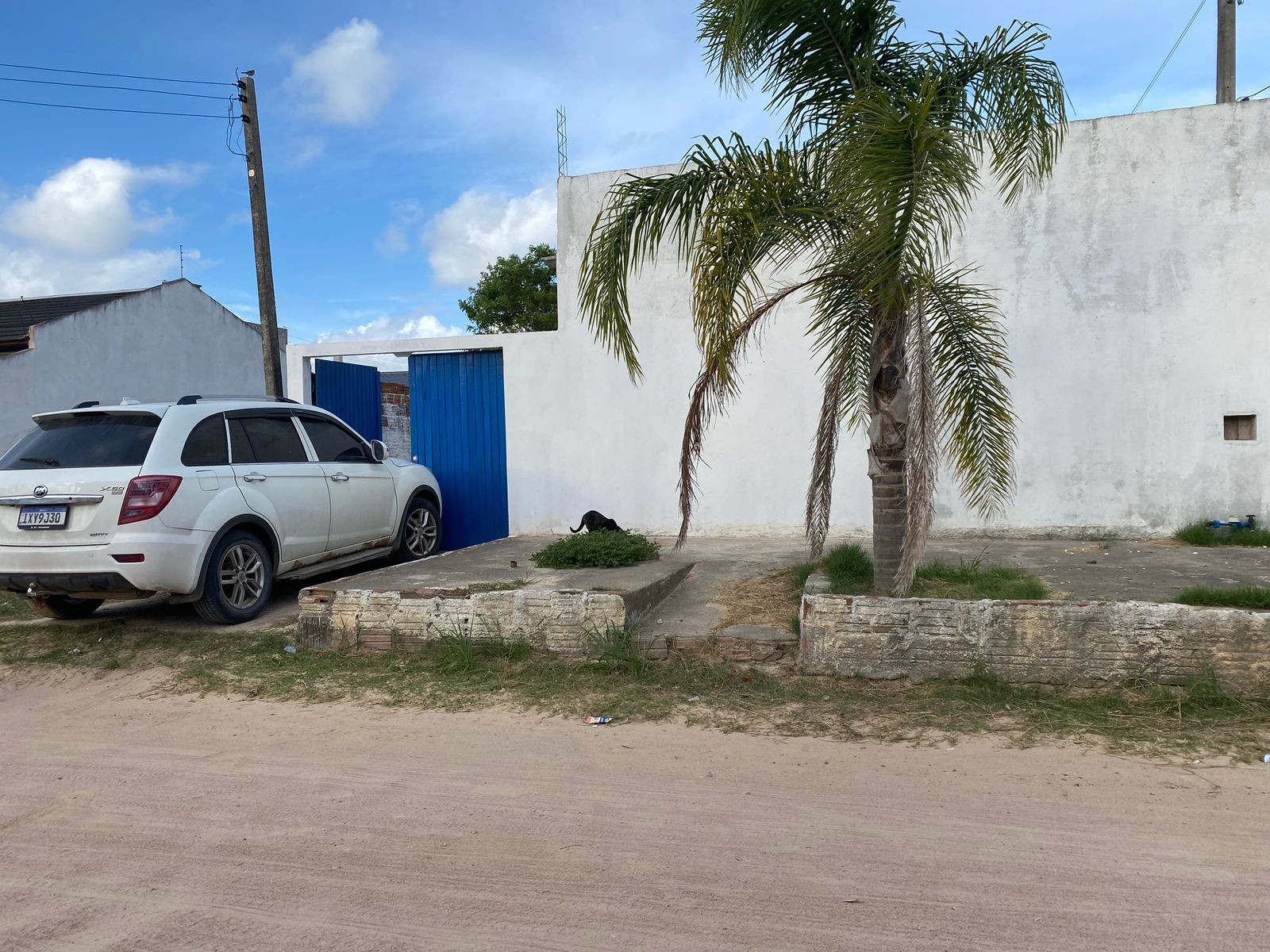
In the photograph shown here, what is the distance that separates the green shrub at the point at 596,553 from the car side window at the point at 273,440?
2.18 m

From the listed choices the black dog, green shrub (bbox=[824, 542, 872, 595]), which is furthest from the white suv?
green shrub (bbox=[824, 542, 872, 595])

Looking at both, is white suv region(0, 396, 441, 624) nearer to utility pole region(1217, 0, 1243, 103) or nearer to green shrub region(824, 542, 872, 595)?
green shrub region(824, 542, 872, 595)

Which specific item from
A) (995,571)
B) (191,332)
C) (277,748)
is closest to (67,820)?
(277,748)

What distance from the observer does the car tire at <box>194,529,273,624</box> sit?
251 inches

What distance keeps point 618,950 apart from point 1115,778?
229 cm

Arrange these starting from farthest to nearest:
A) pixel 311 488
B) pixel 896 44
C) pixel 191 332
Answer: pixel 191 332
pixel 311 488
pixel 896 44

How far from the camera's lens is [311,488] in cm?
738

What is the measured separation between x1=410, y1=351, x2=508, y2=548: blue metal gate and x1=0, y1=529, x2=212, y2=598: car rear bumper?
4.33 meters

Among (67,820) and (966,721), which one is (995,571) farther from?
(67,820)

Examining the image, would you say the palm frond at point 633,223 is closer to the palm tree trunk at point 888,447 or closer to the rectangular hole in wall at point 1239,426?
the palm tree trunk at point 888,447

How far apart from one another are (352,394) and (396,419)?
25.3 inches

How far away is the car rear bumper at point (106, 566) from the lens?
5871 mm

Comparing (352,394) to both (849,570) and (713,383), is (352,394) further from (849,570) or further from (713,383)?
(849,570)

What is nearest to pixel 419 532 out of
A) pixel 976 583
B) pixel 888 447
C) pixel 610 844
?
pixel 888 447
